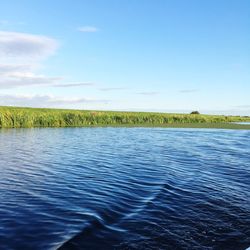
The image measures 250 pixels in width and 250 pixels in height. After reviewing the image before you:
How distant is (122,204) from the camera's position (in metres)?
11.0

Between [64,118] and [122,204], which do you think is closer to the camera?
[122,204]

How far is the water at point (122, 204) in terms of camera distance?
8.02m

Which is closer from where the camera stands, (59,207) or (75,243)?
(75,243)

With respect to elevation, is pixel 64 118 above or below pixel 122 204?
above

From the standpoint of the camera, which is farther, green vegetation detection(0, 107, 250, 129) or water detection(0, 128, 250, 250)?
green vegetation detection(0, 107, 250, 129)

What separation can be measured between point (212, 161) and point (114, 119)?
43.5 metres

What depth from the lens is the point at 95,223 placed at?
9.00 m

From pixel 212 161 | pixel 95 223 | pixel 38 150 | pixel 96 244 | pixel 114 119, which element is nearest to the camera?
pixel 96 244

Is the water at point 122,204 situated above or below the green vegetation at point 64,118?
below

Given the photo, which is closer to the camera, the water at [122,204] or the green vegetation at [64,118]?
the water at [122,204]

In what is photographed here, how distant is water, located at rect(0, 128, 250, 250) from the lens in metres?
8.02

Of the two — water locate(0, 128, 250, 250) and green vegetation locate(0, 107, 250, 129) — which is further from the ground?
green vegetation locate(0, 107, 250, 129)

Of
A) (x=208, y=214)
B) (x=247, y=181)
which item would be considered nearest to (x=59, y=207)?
(x=208, y=214)

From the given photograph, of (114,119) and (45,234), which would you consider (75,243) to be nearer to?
(45,234)
